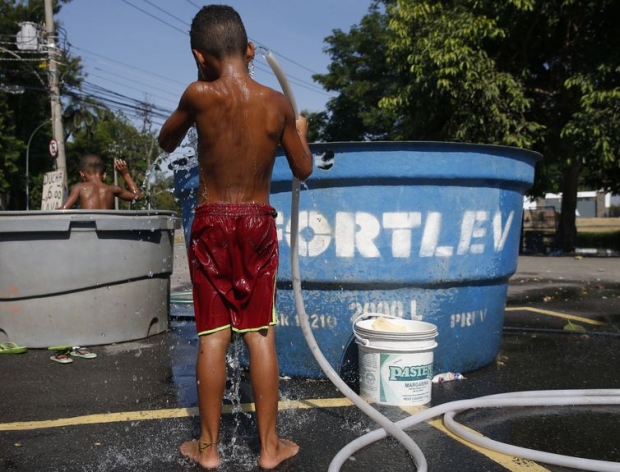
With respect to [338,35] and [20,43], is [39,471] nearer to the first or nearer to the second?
[20,43]

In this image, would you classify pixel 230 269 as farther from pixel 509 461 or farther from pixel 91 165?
pixel 91 165

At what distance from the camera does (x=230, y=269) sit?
248cm

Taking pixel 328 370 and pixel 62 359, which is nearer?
pixel 328 370

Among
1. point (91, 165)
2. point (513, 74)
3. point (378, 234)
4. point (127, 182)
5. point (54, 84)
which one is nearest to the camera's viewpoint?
point (378, 234)

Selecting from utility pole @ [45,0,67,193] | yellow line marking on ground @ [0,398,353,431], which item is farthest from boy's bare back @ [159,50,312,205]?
utility pole @ [45,0,67,193]

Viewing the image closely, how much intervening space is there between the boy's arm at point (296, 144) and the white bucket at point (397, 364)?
1032 millimetres

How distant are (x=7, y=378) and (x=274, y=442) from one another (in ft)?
7.60

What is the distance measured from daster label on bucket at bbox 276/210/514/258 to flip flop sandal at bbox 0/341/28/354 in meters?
2.43

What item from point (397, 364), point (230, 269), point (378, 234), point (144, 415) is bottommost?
point (144, 415)

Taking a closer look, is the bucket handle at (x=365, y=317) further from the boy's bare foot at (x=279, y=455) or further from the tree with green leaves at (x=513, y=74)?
the tree with green leaves at (x=513, y=74)

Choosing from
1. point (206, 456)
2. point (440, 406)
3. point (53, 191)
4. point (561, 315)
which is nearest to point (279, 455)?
point (206, 456)

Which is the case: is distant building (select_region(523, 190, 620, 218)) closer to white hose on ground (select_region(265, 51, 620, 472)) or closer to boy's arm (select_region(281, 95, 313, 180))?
white hose on ground (select_region(265, 51, 620, 472))

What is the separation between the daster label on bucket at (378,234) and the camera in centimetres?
357

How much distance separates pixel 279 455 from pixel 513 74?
Result: 14671mm
